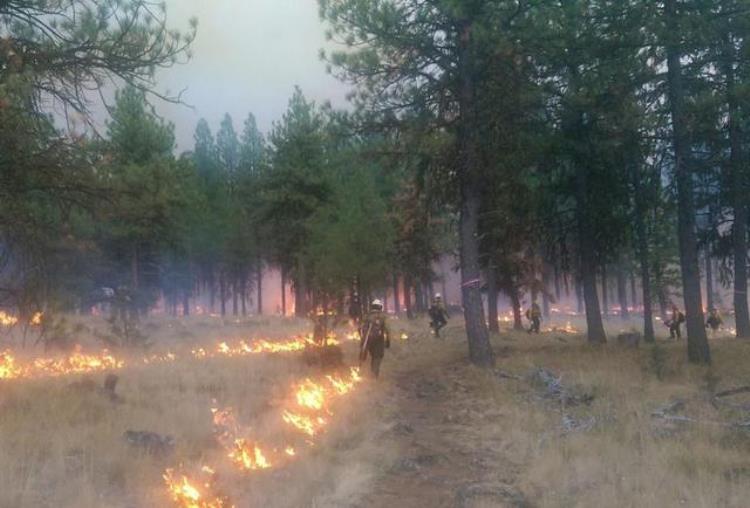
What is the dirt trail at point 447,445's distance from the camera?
23.7 feet

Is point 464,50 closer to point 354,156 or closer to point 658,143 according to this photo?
point 354,156

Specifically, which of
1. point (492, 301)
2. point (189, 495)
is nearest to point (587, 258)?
point (492, 301)

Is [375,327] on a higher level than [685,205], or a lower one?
lower

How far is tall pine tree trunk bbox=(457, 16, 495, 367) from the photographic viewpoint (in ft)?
55.7

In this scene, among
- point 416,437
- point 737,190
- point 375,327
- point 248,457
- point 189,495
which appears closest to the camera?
point 189,495

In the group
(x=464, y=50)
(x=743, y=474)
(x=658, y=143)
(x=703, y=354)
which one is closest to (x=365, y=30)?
(x=464, y=50)

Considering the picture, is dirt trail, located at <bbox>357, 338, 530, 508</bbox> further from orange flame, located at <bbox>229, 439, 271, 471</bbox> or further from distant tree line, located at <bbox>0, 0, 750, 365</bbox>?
distant tree line, located at <bbox>0, 0, 750, 365</bbox>

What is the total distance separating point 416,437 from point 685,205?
385 inches

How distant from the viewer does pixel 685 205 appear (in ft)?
53.8

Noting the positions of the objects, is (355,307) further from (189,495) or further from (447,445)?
(189,495)

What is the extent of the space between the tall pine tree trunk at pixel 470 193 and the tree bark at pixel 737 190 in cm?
565

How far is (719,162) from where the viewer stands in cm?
1670

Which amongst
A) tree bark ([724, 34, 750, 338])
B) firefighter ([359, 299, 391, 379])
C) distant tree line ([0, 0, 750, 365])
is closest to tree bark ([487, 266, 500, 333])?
distant tree line ([0, 0, 750, 365])

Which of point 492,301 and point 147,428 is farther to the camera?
point 492,301
